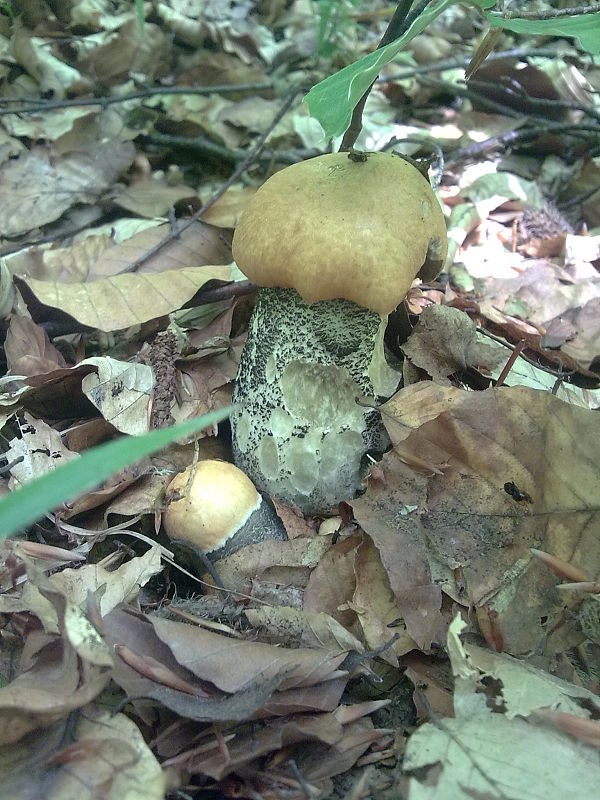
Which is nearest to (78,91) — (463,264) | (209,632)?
(463,264)

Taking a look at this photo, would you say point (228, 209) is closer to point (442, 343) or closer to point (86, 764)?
point (442, 343)

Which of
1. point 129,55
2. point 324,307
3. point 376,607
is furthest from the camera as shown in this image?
point 129,55

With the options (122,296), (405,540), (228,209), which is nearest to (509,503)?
(405,540)

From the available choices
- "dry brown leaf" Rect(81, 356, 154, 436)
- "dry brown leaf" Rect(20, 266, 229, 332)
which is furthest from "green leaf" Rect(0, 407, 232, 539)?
"dry brown leaf" Rect(20, 266, 229, 332)

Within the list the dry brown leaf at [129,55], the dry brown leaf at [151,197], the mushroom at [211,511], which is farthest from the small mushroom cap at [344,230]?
the dry brown leaf at [129,55]

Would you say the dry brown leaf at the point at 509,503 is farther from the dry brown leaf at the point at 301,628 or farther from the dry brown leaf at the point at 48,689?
the dry brown leaf at the point at 48,689

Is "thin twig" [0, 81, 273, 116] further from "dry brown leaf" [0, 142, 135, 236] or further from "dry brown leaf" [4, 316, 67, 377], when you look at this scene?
"dry brown leaf" [4, 316, 67, 377]
